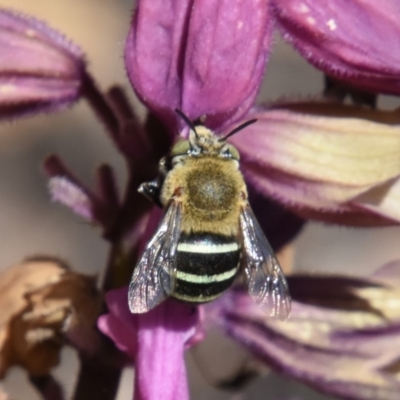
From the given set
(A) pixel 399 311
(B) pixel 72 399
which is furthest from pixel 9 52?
(A) pixel 399 311

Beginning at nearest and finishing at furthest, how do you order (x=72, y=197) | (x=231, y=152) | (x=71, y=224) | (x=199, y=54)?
1. (x=199, y=54)
2. (x=231, y=152)
3. (x=72, y=197)
4. (x=71, y=224)

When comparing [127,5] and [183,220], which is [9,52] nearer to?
[183,220]

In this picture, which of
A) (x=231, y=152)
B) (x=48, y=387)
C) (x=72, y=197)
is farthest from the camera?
(x=48, y=387)

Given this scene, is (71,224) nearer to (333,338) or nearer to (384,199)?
(333,338)

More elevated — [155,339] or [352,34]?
[352,34]

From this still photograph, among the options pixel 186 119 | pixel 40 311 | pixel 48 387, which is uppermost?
pixel 186 119

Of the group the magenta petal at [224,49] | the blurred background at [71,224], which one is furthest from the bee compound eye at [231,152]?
the blurred background at [71,224]

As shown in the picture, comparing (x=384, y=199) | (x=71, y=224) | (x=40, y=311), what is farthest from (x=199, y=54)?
(x=71, y=224)
